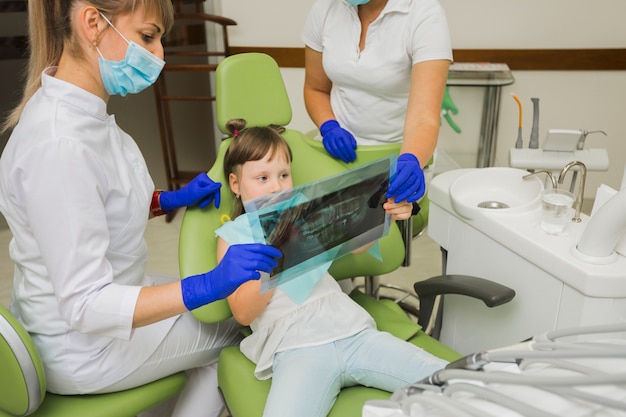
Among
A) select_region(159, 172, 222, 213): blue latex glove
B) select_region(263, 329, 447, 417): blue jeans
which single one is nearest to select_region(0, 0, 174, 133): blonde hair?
select_region(159, 172, 222, 213): blue latex glove

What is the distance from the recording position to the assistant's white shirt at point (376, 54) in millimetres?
1493

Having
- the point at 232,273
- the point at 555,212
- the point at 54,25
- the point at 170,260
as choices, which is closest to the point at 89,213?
the point at 232,273

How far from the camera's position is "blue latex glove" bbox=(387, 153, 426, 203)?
47.1 inches

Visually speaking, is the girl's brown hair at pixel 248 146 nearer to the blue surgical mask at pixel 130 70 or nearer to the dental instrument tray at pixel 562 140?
the blue surgical mask at pixel 130 70

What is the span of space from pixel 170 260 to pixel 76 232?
75.5 inches

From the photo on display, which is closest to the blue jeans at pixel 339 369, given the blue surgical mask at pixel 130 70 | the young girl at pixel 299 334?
the young girl at pixel 299 334

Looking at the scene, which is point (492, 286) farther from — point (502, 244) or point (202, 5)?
point (202, 5)

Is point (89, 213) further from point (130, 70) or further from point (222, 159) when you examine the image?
point (222, 159)

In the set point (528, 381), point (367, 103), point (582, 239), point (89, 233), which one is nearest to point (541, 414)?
point (528, 381)

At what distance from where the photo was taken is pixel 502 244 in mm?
1152

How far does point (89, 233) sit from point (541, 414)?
78 centimetres

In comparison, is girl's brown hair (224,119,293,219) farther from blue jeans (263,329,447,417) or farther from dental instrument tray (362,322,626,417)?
dental instrument tray (362,322,626,417)

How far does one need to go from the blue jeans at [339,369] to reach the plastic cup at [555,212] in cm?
36

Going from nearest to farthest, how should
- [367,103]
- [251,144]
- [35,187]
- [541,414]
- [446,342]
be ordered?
[541,414]
[35,187]
[251,144]
[446,342]
[367,103]
